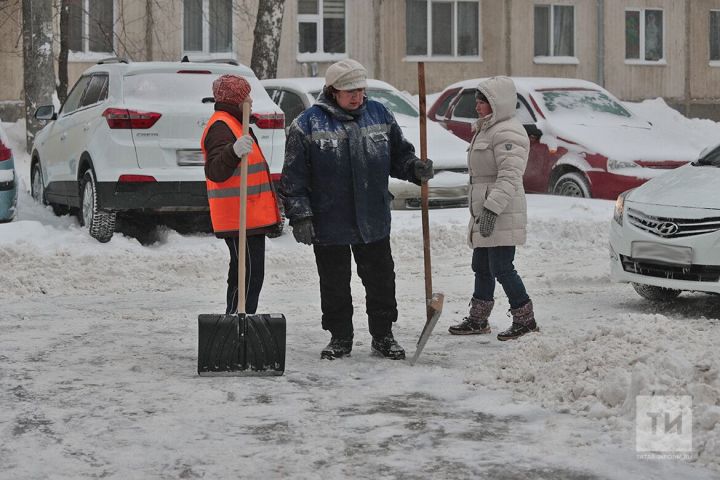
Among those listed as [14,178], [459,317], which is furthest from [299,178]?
[14,178]

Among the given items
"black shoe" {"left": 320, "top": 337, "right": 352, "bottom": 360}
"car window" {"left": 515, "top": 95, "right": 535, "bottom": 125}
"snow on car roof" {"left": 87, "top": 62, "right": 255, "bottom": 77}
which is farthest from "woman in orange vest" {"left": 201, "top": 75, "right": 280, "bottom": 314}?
"car window" {"left": 515, "top": 95, "right": 535, "bottom": 125}

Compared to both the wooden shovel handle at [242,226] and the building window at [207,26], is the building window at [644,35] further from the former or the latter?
the wooden shovel handle at [242,226]

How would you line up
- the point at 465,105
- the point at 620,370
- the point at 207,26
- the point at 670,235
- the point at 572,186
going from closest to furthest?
1. the point at 620,370
2. the point at 670,235
3. the point at 572,186
4. the point at 465,105
5. the point at 207,26

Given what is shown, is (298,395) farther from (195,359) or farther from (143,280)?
(143,280)

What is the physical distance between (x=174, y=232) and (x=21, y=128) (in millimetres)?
11725

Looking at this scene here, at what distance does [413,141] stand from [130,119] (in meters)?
4.50

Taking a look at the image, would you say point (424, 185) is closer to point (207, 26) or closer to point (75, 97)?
point (75, 97)

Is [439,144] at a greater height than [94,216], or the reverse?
[439,144]

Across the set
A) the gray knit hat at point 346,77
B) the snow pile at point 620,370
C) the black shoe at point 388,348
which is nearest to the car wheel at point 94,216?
the black shoe at point 388,348

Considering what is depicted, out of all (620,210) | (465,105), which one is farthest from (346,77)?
(465,105)

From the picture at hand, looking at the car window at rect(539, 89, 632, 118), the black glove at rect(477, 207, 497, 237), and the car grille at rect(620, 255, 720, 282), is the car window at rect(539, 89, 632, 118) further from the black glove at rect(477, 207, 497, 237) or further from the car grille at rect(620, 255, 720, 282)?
the black glove at rect(477, 207, 497, 237)

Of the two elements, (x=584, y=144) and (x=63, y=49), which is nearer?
(x=584, y=144)

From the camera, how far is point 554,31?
3356cm

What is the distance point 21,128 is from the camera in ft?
78.8
